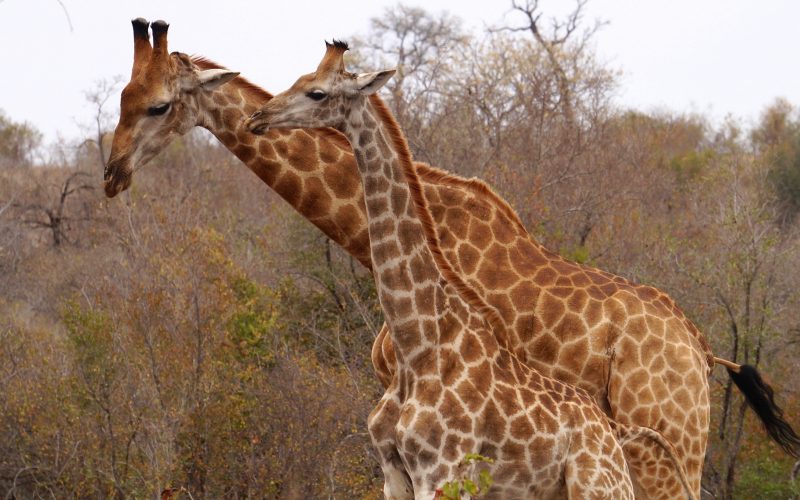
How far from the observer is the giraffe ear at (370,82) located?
5496mm

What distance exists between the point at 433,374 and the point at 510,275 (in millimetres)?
1210

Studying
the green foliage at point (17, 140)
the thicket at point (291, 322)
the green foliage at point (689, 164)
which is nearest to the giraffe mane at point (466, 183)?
the thicket at point (291, 322)

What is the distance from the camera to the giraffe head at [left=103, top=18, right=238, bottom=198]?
235 inches

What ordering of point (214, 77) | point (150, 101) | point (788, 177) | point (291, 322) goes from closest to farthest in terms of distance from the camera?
point (150, 101) < point (214, 77) < point (291, 322) < point (788, 177)

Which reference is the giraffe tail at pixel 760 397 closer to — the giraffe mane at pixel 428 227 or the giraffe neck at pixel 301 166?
the giraffe mane at pixel 428 227

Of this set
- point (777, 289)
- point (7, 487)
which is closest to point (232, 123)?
point (7, 487)

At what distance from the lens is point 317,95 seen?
217 inches

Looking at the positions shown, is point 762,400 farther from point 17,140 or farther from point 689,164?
point 17,140

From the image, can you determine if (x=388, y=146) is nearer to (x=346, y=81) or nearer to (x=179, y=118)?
(x=346, y=81)

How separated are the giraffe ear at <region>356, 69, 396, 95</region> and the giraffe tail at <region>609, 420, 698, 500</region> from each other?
2.04 m

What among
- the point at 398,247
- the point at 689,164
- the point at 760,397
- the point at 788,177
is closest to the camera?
the point at 398,247

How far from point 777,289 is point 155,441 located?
914 centimetres

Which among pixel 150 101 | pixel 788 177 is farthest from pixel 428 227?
pixel 788 177

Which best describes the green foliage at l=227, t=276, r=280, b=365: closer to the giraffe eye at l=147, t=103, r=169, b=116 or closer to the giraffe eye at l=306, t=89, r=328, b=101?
the giraffe eye at l=147, t=103, r=169, b=116
